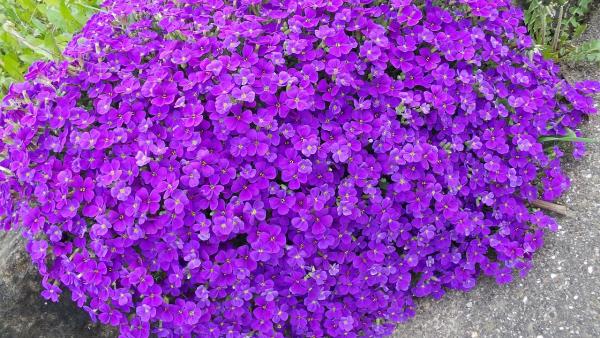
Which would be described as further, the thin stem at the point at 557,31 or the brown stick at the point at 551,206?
the thin stem at the point at 557,31

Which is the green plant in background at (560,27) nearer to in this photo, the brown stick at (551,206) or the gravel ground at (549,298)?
the gravel ground at (549,298)

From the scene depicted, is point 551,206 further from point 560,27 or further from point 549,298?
point 560,27

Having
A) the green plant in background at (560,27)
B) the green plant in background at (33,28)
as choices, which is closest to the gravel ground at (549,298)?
the green plant in background at (560,27)

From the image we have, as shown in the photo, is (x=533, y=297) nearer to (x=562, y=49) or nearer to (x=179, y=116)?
(x=562, y=49)

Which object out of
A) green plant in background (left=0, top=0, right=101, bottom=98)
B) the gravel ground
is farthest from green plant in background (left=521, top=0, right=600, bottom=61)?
green plant in background (left=0, top=0, right=101, bottom=98)

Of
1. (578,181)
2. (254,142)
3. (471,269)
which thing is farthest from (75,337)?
(578,181)

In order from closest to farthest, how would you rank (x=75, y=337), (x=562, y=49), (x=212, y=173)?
(x=212, y=173), (x=75, y=337), (x=562, y=49)

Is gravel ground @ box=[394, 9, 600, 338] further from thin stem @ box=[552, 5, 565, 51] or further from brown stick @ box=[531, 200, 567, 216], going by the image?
thin stem @ box=[552, 5, 565, 51]
